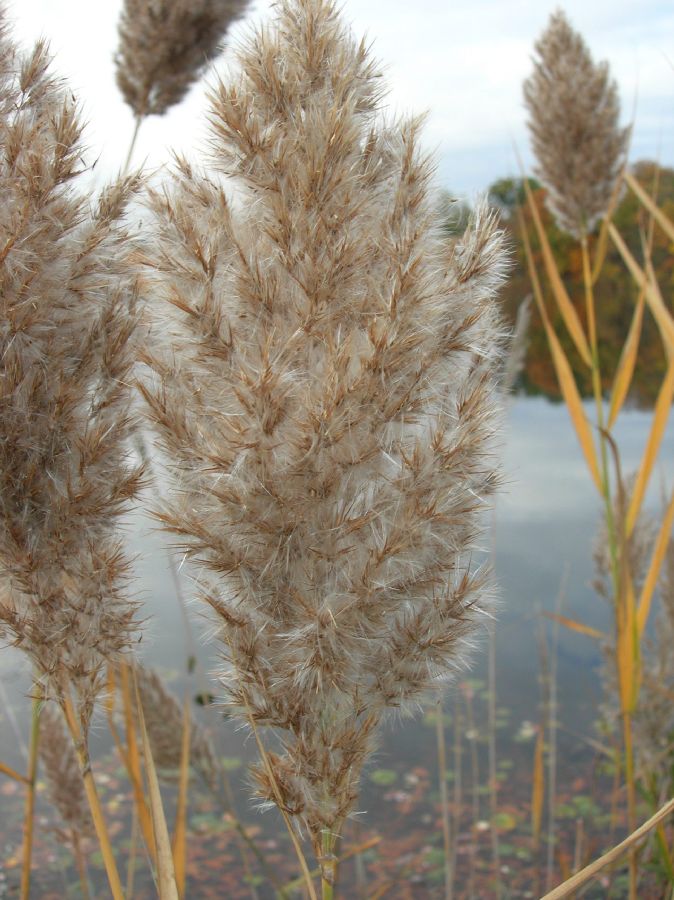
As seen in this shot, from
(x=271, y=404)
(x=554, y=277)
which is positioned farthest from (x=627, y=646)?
(x=271, y=404)

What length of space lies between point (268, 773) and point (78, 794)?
153cm

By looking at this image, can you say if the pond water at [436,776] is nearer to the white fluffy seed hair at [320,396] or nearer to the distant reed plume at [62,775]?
the distant reed plume at [62,775]

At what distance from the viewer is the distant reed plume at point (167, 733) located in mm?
2248

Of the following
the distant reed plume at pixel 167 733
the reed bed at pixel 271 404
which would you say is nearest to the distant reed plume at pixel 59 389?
the reed bed at pixel 271 404

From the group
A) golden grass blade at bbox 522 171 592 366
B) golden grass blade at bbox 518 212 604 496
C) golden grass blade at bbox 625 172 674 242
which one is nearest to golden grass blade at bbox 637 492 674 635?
golden grass blade at bbox 518 212 604 496

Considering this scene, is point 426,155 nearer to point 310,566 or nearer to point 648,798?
point 310,566

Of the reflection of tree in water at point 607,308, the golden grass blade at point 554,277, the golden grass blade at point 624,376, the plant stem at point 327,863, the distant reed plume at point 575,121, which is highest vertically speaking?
the reflection of tree in water at point 607,308

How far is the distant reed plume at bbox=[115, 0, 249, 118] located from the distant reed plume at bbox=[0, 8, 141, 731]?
1.28m

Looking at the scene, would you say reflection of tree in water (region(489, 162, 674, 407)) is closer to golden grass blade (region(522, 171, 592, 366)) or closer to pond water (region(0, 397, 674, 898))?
pond water (region(0, 397, 674, 898))

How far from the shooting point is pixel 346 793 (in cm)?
105

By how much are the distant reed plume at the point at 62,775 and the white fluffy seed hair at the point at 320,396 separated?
1.48 meters

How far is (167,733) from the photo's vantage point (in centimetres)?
230

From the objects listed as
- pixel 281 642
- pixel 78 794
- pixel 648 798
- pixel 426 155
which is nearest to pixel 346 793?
pixel 281 642

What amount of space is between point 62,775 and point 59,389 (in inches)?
64.3
